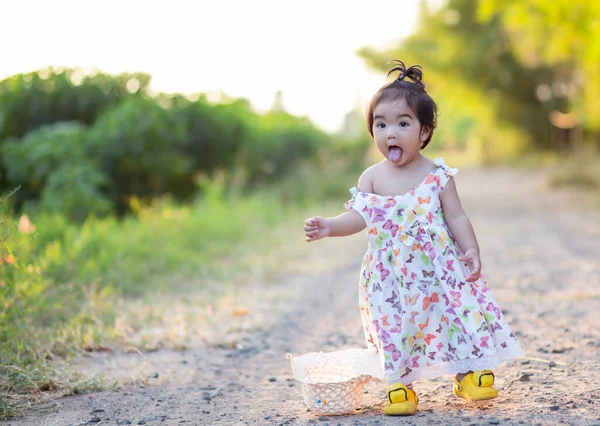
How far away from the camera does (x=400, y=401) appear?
3.05 meters

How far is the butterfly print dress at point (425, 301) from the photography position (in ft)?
9.98

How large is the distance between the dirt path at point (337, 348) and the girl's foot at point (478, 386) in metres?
0.05

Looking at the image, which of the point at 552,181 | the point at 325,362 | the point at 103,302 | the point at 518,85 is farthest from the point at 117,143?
the point at 518,85

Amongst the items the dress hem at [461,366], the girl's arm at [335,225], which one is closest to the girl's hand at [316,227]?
the girl's arm at [335,225]

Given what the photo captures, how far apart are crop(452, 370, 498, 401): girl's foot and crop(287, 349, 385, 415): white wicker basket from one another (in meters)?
0.36

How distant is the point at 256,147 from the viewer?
13266 millimetres

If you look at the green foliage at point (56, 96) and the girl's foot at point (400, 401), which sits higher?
the green foliage at point (56, 96)

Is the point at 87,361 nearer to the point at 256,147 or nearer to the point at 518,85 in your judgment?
the point at 256,147

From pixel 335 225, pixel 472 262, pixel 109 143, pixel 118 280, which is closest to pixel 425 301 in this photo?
pixel 472 262

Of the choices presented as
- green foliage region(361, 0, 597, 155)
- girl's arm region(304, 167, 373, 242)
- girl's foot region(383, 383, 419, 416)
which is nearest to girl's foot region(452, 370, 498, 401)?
girl's foot region(383, 383, 419, 416)

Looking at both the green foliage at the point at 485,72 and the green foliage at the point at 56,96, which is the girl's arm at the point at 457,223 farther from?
the green foliage at the point at 485,72

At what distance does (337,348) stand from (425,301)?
148 centimetres

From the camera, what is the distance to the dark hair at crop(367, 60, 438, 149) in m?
3.10

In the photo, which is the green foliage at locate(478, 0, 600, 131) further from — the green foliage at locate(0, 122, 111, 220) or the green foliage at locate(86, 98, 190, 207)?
the green foliage at locate(0, 122, 111, 220)
